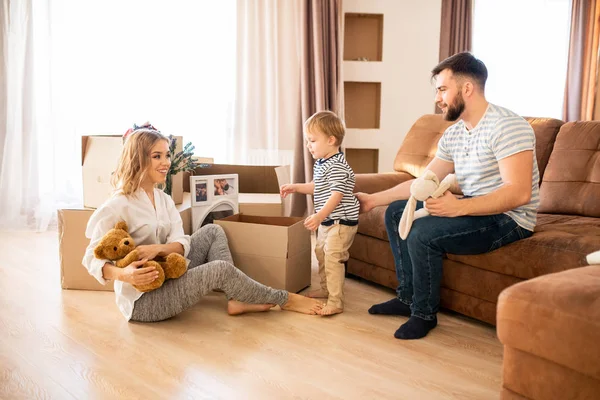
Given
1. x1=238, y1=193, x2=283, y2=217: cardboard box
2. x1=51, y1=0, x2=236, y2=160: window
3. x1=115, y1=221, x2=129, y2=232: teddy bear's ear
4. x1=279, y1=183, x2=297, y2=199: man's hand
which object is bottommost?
x1=238, y1=193, x2=283, y2=217: cardboard box

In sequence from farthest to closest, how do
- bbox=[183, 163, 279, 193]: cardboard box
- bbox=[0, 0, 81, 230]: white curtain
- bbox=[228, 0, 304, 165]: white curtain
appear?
bbox=[228, 0, 304, 165]: white curtain < bbox=[0, 0, 81, 230]: white curtain < bbox=[183, 163, 279, 193]: cardboard box

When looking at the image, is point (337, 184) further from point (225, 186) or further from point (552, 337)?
point (552, 337)

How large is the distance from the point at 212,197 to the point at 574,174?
1.70m

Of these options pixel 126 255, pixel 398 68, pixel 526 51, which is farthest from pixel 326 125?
pixel 526 51

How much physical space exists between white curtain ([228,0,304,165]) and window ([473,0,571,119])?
1.56 metres

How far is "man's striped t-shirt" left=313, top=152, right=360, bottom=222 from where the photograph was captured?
99.5 inches

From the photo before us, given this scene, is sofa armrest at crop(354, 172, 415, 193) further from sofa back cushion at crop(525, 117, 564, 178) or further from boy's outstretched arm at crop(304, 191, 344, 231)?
sofa back cushion at crop(525, 117, 564, 178)

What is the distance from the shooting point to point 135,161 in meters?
2.38

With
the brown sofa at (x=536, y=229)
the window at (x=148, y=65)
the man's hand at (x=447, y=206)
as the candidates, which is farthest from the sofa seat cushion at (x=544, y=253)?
the window at (x=148, y=65)

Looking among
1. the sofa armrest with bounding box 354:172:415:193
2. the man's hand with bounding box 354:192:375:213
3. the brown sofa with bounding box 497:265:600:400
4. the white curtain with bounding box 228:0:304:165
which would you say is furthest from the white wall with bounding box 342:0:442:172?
the brown sofa with bounding box 497:265:600:400

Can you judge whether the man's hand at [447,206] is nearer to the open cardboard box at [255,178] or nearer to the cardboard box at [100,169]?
the open cardboard box at [255,178]

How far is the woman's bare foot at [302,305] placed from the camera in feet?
8.26

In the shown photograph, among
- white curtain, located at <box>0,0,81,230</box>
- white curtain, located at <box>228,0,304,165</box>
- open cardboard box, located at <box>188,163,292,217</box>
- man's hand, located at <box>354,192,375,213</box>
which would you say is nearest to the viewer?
man's hand, located at <box>354,192,375,213</box>

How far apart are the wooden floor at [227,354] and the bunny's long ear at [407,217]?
0.40m
